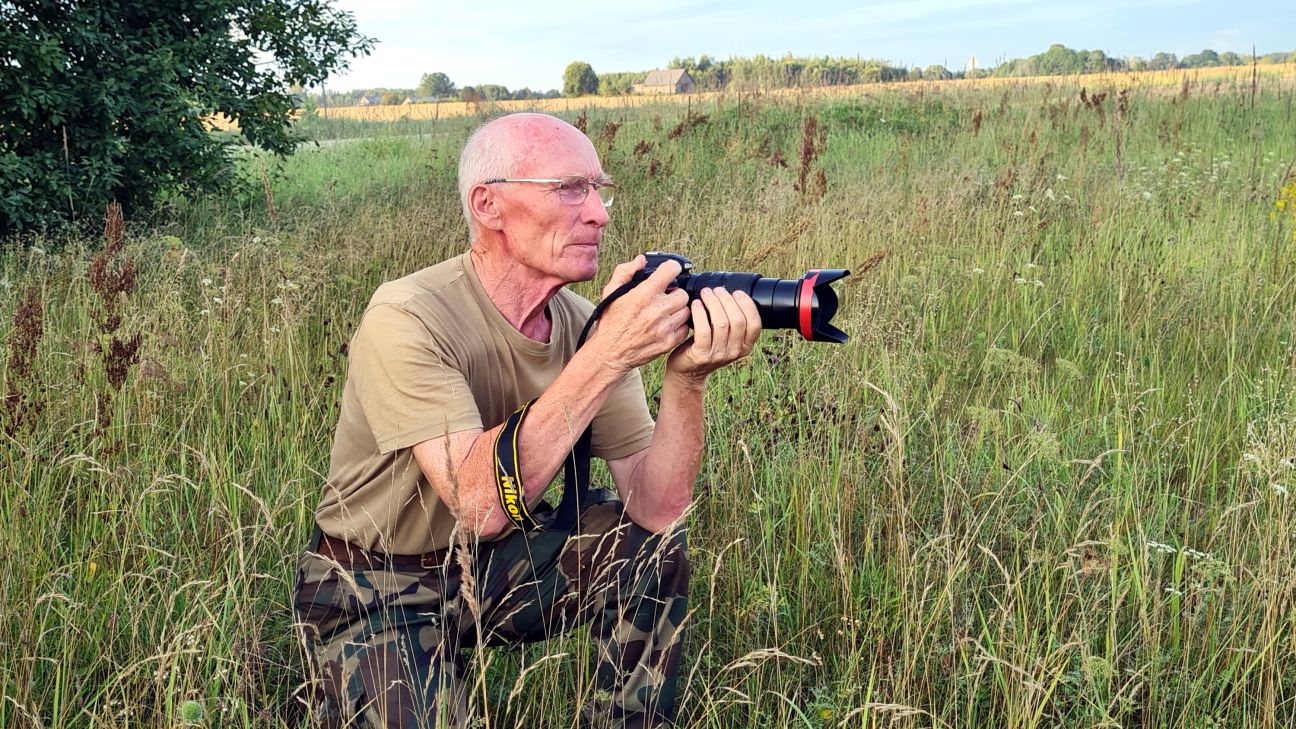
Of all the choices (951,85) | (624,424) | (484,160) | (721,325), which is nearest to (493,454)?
(721,325)

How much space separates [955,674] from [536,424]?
3.21ft

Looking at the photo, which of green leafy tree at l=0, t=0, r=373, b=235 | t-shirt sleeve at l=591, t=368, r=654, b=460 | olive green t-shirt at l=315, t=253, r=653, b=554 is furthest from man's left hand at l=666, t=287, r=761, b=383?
green leafy tree at l=0, t=0, r=373, b=235

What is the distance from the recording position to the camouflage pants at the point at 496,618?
191 cm

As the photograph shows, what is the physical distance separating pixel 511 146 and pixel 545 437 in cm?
68

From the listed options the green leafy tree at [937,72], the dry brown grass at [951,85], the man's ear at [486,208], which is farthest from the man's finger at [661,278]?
the green leafy tree at [937,72]

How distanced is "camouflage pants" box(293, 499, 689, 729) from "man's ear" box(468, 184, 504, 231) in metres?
0.70

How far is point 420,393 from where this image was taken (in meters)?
1.89

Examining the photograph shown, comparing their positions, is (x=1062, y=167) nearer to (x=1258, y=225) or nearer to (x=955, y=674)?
(x=1258, y=225)

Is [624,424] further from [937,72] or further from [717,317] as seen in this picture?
[937,72]

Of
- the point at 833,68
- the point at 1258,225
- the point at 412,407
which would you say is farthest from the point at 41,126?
the point at 833,68

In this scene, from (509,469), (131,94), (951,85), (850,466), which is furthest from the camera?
(951,85)

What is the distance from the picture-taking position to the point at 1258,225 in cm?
575

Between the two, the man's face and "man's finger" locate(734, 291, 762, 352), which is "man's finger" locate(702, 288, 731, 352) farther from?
the man's face

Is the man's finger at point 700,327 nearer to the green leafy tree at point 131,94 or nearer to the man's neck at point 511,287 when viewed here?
the man's neck at point 511,287
